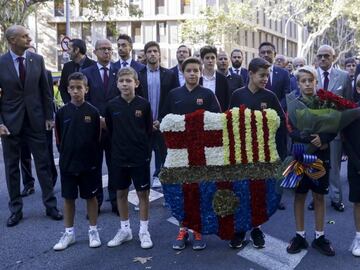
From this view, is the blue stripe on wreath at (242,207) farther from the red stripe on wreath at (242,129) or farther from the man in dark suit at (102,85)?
the man in dark suit at (102,85)

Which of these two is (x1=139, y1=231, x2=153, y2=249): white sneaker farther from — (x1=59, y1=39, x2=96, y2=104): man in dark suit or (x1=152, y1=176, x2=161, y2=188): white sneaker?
(x1=59, y1=39, x2=96, y2=104): man in dark suit

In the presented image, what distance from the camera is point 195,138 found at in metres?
4.65

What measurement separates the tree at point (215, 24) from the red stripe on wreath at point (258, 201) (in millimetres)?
33644

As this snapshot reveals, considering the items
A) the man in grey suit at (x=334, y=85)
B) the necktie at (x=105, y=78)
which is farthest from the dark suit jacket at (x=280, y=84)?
the necktie at (x=105, y=78)

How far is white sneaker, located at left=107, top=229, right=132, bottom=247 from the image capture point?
507cm

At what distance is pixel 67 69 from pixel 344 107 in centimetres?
402

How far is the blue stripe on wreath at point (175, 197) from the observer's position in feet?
15.5

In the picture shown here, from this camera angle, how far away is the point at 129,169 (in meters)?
5.14

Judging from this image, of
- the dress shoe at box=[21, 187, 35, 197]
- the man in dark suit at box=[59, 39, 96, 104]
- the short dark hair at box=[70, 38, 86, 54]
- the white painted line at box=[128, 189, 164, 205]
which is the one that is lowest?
the white painted line at box=[128, 189, 164, 205]

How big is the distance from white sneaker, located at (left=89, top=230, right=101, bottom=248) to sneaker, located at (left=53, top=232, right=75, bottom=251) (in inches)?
8.0

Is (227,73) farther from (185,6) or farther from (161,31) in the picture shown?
(161,31)

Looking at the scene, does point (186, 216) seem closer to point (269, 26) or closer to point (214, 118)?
point (214, 118)

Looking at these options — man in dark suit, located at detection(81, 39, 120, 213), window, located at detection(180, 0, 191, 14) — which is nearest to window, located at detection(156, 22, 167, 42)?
window, located at detection(180, 0, 191, 14)

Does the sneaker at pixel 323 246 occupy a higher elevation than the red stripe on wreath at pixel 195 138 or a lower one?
lower
